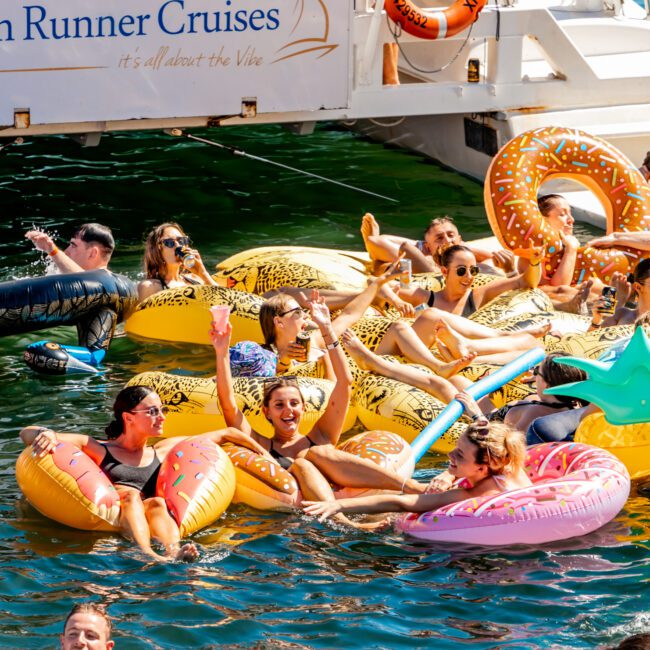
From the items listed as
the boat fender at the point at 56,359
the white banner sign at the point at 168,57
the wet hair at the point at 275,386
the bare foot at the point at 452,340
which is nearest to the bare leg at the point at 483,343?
the bare foot at the point at 452,340

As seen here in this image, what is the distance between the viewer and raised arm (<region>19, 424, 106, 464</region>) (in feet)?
21.9

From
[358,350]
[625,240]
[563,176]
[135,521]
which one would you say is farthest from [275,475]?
[563,176]

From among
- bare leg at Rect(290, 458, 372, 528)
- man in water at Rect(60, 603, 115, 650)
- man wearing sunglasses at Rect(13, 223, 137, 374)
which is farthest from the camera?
man wearing sunglasses at Rect(13, 223, 137, 374)

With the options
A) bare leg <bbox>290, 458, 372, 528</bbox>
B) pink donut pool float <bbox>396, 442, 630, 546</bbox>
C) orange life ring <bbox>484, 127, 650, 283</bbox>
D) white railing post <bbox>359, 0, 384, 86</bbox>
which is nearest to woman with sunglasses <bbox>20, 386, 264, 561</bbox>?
bare leg <bbox>290, 458, 372, 528</bbox>

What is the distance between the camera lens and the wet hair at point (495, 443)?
6.47 metres

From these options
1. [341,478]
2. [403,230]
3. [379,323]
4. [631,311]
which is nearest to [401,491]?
[341,478]

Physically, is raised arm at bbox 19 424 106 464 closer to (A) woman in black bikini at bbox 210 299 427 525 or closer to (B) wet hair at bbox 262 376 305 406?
(A) woman in black bikini at bbox 210 299 427 525

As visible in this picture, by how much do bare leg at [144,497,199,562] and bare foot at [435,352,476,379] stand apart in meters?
2.39

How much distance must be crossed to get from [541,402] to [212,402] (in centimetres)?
198

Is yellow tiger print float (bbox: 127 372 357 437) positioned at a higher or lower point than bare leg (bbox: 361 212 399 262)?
lower

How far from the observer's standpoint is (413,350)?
848 cm

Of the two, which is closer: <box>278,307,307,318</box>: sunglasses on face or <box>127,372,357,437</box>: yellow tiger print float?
<box>127,372,357,437</box>: yellow tiger print float

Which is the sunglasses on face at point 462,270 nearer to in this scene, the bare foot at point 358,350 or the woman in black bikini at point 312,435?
the bare foot at point 358,350

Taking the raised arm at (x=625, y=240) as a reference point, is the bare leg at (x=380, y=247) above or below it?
below
